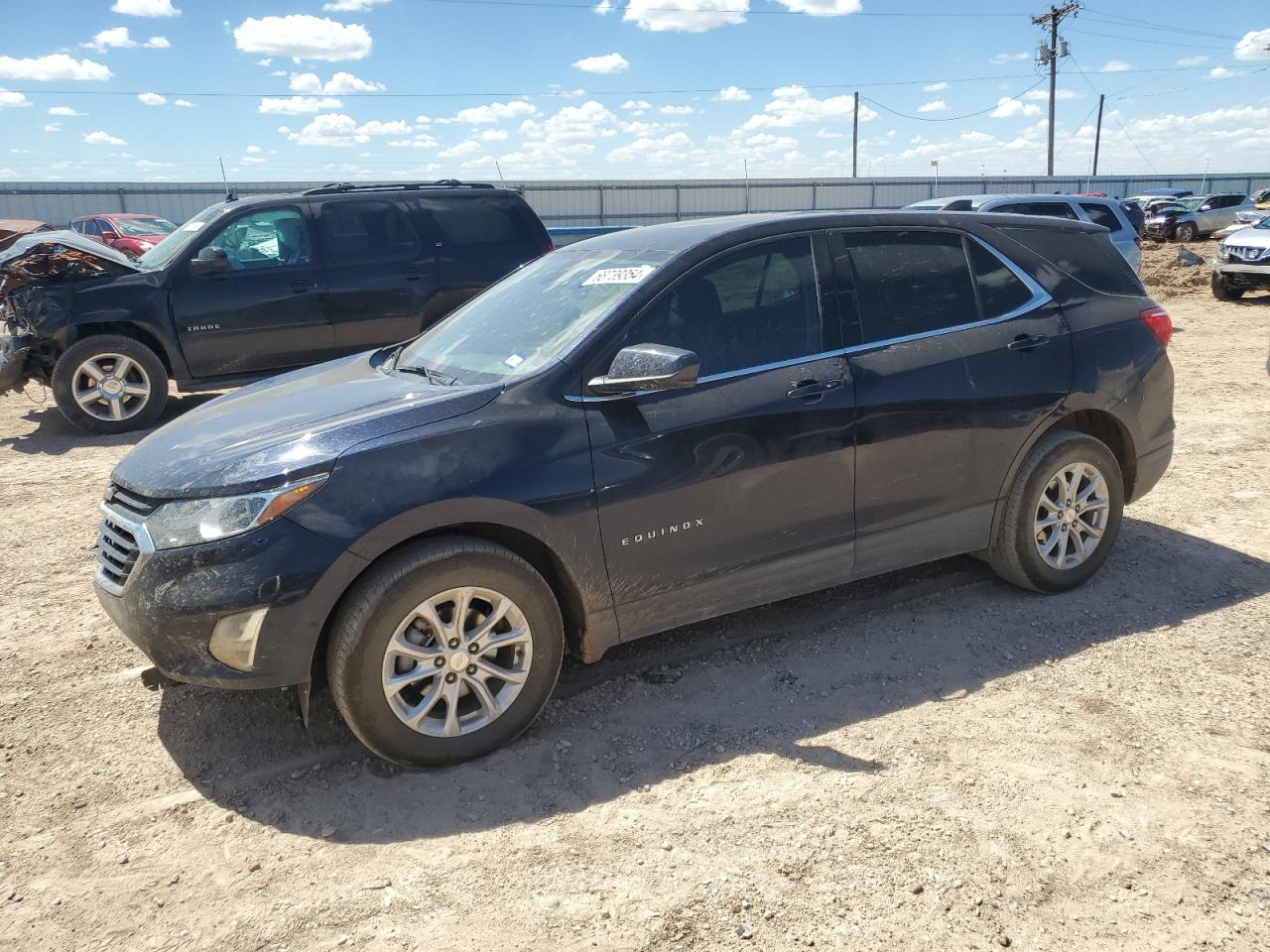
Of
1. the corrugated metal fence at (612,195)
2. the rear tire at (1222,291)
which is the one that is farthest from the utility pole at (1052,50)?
the rear tire at (1222,291)

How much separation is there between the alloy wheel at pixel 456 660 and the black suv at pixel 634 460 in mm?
10

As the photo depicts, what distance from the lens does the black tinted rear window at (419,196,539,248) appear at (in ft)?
A: 29.9

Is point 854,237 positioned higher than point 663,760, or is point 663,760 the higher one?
point 854,237

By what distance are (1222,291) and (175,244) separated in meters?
15.9

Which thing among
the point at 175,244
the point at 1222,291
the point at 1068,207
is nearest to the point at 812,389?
the point at 175,244

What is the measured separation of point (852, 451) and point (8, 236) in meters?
20.1

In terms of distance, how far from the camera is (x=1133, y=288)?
4.70 metres

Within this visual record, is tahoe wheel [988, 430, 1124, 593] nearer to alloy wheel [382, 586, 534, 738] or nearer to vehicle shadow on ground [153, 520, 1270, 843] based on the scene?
vehicle shadow on ground [153, 520, 1270, 843]

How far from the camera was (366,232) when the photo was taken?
8859 millimetres

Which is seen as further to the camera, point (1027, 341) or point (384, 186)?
point (384, 186)

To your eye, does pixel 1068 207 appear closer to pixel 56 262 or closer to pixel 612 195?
pixel 56 262

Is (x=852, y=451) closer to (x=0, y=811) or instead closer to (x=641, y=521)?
(x=641, y=521)

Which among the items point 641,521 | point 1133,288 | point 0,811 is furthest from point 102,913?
point 1133,288

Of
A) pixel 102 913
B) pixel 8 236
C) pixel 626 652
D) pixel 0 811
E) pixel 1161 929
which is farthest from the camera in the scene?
pixel 8 236
